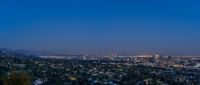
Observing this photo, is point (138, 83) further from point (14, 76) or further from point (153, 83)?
point (14, 76)

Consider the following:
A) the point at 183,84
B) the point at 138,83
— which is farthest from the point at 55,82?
the point at 183,84

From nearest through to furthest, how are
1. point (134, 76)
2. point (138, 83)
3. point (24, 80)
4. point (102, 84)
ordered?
point (24, 80), point (102, 84), point (138, 83), point (134, 76)

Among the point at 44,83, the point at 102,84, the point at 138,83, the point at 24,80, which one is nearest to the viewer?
the point at 24,80

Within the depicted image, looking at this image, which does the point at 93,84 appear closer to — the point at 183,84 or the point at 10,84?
the point at 183,84

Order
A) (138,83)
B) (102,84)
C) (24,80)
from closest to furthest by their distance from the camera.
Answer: (24,80)
(102,84)
(138,83)

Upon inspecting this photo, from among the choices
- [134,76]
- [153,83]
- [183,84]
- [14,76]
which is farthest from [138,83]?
[14,76]

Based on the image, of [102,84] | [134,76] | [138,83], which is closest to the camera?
[102,84]

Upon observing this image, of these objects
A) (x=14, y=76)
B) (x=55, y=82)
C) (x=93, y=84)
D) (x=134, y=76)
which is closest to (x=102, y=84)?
(x=93, y=84)

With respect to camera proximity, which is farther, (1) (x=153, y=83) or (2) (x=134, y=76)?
(2) (x=134, y=76)
